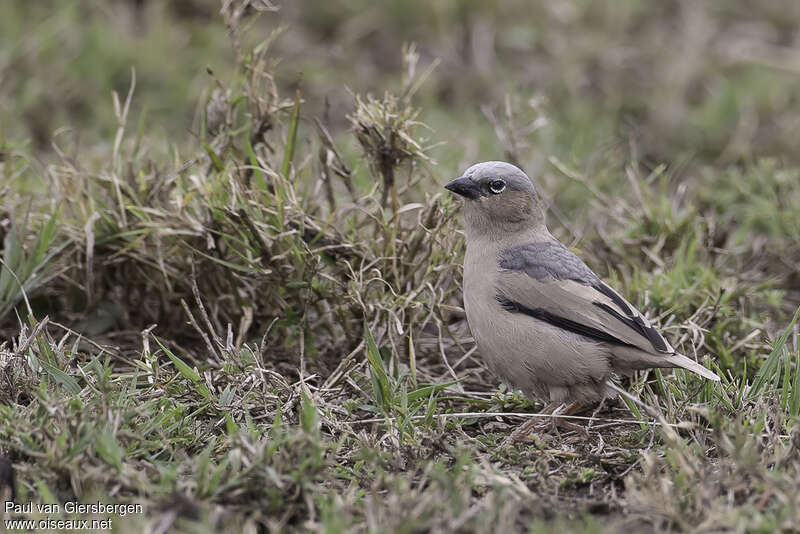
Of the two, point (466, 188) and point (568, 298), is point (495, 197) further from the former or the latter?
point (568, 298)

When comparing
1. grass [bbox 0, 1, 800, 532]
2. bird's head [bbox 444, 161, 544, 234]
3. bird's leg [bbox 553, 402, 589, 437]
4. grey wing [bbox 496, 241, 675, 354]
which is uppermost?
bird's head [bbox 444, 161, 544, 234]

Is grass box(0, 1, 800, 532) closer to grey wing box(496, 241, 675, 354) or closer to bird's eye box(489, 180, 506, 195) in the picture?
bird's eye box(489, 180, 506, 195)

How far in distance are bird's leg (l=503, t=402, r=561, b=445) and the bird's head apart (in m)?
0.83

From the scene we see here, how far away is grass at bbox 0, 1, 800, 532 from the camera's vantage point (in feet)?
10.2

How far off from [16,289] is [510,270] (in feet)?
7.24

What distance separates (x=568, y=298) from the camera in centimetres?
395

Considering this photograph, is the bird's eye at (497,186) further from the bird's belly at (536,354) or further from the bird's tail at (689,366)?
the bird's tail at (689,366)

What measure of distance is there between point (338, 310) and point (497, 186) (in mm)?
905

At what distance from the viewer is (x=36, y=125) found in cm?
655

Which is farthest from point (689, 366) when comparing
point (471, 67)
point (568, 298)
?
point (471, 67)

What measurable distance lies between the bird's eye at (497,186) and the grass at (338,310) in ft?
0.77

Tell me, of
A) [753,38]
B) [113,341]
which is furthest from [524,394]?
[753,38]

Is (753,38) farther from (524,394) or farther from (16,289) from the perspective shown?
(16,289)

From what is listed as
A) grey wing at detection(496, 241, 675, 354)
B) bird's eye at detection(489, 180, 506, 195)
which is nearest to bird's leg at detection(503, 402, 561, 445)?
grey wing at detection(496, 241, 675, 354)
